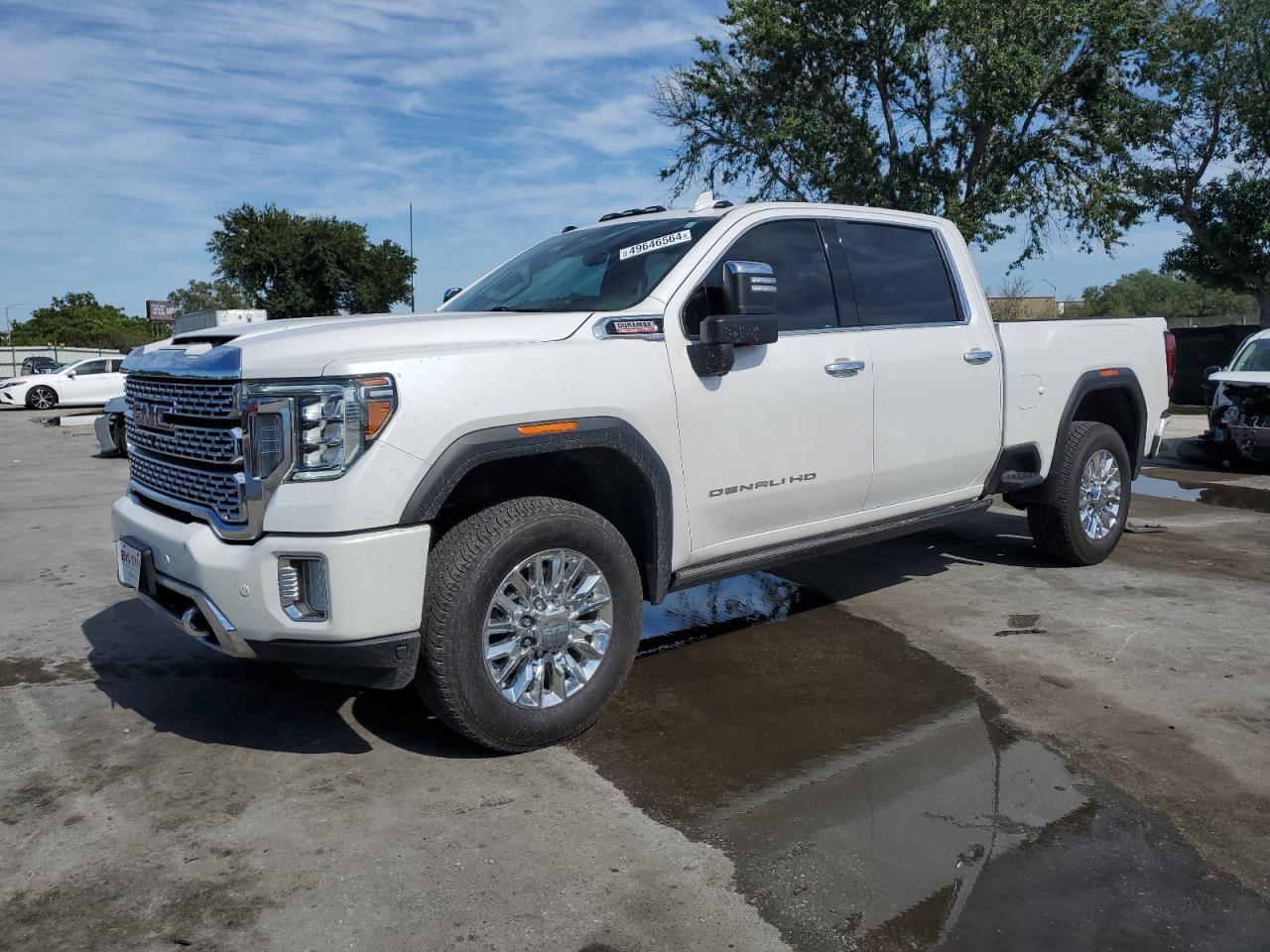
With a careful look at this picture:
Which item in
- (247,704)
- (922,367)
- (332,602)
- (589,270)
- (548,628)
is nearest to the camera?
(332,602)

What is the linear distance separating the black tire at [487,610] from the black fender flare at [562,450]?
0.62 ft

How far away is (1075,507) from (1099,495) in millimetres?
366

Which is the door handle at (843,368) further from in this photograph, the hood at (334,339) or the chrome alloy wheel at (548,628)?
the chrome alloy wheel at (548,628)

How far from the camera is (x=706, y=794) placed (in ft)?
11.3

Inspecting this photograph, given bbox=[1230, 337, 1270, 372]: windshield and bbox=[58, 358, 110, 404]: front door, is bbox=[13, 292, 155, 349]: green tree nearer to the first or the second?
bbox=[58, 358, 110, 404]: front door

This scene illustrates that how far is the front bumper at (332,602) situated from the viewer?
127 inches

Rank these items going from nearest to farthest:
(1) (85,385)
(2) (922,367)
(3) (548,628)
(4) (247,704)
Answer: (3) (548,628)
(4) (247,704)
(2) (922,367)
(1) (85,385)

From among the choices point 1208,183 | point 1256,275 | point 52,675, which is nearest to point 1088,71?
point 1208,183

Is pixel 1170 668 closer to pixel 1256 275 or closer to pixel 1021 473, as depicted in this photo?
pixel 1021 473

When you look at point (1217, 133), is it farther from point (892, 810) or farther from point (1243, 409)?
point (892, 810)

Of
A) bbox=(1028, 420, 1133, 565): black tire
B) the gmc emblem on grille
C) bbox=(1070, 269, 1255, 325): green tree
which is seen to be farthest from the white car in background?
bbox=(1070, 269, 1255, 325): green tree

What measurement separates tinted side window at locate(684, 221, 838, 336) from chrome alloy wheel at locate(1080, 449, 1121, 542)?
246 centimetres

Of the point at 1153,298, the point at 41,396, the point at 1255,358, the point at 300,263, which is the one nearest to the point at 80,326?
the point at 300,263

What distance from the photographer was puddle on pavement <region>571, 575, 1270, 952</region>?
271 centimetres
